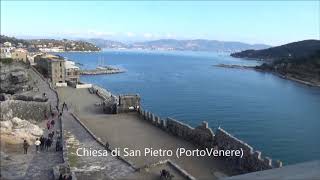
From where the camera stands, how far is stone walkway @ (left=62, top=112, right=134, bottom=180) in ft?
57.0

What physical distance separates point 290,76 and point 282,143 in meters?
89.5

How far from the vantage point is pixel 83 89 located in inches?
2188

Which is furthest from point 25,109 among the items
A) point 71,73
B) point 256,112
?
point 71,73

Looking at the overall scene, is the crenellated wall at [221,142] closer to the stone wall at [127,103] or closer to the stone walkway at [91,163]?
the stone wall at [127,103]

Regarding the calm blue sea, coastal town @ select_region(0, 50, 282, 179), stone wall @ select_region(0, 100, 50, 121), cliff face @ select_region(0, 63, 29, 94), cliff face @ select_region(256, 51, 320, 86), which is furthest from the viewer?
cliff face @ select_region(256, 51, 320, 86)

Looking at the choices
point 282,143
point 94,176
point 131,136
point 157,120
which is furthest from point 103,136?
point 282,143

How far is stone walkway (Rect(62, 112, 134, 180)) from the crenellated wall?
21.8 ft

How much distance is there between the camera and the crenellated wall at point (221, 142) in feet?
67.1

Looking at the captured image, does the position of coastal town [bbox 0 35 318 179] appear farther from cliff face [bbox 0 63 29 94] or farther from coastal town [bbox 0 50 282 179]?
cliff face [bbox 0 63 29 94]

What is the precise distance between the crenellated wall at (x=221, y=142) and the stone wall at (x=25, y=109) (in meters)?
8.68

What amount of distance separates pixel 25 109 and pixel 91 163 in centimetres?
1349

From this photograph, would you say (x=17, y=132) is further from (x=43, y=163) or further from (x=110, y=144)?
(x=110, y=144)

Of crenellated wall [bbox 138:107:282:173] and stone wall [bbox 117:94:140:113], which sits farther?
stone wall [bbox 117:94:140:113]

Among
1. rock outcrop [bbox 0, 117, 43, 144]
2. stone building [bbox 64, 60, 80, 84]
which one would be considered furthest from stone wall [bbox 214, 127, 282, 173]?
stone building [bbox 64, 60, 80, 84]
